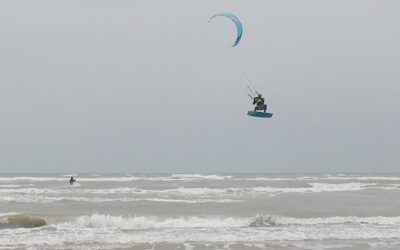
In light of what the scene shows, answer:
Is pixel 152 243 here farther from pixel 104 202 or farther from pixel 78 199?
pixel 78 199

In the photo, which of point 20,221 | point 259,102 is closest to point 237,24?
point 259,102

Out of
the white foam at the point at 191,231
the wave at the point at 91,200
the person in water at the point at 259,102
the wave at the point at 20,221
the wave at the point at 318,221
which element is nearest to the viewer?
the white foam at the point at 191,231

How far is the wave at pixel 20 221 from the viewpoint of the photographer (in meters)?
17.1

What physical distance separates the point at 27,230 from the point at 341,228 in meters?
9.51

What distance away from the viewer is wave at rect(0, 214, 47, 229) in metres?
17.1

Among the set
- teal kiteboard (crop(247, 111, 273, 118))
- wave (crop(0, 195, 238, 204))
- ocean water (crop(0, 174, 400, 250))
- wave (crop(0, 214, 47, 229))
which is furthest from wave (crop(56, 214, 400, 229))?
wave (crop(0, 195, 238, 204))

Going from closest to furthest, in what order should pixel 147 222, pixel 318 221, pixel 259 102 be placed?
pixel 259 102 < pixel 147 222 < pixel 318 221

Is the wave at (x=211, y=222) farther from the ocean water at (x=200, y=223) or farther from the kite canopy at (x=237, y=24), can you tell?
the kite canopy at (x=237, y=24)

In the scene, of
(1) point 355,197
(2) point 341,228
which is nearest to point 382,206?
(1) point 355,197

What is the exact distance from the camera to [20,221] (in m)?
17.5

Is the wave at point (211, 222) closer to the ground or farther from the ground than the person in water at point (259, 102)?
closer to the ground

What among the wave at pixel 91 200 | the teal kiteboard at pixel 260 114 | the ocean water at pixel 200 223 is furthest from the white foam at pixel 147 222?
the wave at pixel 91 200

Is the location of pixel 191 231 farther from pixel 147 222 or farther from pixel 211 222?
pixel 147 222

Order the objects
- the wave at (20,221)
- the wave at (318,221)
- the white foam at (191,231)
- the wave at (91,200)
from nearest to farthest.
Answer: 1. the white foam at (191,231)
2. the wave at (20,221)
3. the wave at (318,221)
4. the wave at (91,200)
